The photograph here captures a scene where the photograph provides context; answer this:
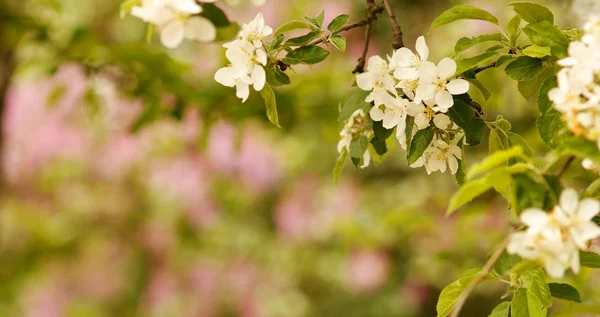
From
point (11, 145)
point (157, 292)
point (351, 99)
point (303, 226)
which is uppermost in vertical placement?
point (351, 99)

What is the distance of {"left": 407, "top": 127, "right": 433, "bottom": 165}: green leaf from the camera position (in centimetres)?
43

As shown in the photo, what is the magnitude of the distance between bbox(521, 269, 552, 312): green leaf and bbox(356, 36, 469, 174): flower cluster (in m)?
0.10

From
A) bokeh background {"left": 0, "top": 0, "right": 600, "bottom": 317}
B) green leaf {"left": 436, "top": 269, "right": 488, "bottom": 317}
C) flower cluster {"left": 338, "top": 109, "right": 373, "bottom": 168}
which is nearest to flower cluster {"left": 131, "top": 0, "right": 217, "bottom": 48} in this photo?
flower cluster {"left": 338, "top": 109, "right": 373, "bottom": 168}

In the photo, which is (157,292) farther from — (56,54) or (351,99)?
(351,99)

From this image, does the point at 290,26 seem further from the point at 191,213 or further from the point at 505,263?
the point at 191,213

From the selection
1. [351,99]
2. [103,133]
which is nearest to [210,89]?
[351,99]

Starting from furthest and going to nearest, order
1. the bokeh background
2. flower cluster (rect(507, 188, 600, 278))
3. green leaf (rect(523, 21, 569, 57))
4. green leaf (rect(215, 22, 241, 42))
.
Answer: the bokeh background → green leaf (rect(215, 22, 241, 42)) → green leaf (rect(523, 21, 569, 57)) → flower cluster (rect(507, 188, 600, 278))

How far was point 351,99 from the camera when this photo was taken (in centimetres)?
46

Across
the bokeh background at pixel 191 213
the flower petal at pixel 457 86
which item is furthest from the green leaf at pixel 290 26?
the bokeh background at pixel 191 213

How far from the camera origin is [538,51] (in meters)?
0.43

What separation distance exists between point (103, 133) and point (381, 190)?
42.6 inches

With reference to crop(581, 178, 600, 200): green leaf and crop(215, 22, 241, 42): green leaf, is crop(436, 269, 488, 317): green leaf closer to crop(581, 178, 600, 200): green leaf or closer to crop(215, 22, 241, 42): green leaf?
crop(581, 178, 600, 200): green leaf

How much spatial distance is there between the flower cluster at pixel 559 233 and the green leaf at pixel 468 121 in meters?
0.11

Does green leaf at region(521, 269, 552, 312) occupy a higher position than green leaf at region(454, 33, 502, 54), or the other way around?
green leaf at region(454, 33, 502, 54)
